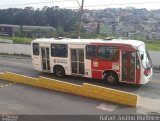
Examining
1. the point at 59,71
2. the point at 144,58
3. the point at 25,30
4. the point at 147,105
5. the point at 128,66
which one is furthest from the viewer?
the point at 25,30

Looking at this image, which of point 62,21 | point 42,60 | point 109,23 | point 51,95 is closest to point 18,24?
point 62,21

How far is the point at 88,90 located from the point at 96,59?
3695 millimetres

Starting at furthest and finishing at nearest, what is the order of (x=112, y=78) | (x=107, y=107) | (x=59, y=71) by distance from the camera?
1. (x=59, y=71)
2. (x=112, y=78)
3. (x=107, y=107)

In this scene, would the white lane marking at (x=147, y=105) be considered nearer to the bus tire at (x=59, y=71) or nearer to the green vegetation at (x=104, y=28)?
the bus tire at (x=59, y=71)

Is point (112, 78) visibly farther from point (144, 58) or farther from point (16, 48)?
point (16, 48)

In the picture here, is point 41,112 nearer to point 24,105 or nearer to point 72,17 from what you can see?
point 24,105

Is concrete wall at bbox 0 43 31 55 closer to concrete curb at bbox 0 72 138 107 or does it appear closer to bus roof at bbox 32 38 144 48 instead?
bus roof at bbox 32 38 144 48

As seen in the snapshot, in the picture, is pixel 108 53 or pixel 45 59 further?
pixel 45 59

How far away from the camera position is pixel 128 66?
17344mm

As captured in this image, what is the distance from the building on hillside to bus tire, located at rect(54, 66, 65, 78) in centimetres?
3900

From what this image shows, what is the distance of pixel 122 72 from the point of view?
1761 cm

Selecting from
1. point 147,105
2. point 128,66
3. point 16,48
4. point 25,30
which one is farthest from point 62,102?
point 25,30

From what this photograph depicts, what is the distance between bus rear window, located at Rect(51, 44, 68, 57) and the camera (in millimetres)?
20062

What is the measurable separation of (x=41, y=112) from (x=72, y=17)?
46.6 meters
